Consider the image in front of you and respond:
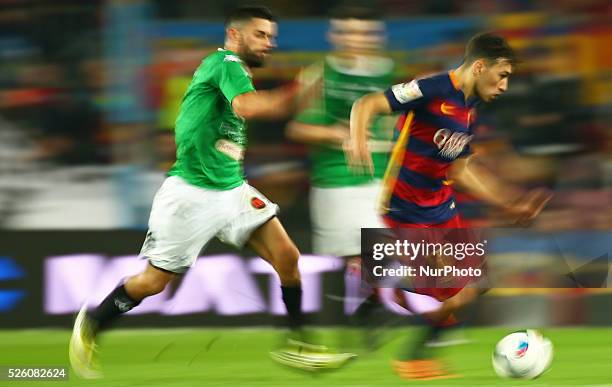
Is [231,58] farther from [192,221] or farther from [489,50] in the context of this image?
[489,50]

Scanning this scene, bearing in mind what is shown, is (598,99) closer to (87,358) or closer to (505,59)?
(505,59)

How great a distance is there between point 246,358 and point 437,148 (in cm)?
179

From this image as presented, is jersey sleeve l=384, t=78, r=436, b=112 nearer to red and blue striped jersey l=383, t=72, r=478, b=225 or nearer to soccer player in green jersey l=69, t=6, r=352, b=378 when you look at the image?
red and blue striped jersey l=383, t=72, r=478, b=225

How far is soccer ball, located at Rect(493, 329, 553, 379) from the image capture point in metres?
6.04

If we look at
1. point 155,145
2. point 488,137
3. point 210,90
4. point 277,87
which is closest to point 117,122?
point 155,145

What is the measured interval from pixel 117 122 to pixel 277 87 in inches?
44.7

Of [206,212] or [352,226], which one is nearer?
[206,212]

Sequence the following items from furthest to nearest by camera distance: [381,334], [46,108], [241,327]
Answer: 1. [46,108]
2. [241,327]
3. [381,334]

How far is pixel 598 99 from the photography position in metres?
9.56

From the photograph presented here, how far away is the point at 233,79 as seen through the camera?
19.4 feet

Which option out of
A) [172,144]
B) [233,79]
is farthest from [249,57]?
[172,144]

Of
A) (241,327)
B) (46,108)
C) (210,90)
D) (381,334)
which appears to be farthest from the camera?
(46,108)

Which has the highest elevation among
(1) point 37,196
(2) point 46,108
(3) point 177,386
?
(2) point 46,108

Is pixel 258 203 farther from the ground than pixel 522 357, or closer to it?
farther from the ground
